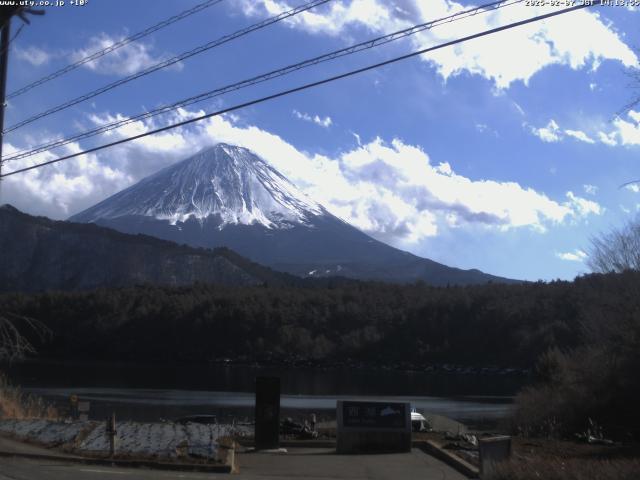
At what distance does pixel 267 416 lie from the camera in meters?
17.8

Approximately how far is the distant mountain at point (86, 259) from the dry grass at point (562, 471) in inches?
6297

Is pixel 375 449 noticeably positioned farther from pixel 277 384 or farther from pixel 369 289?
pixel 369 289

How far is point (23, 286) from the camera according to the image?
16788 centimetres

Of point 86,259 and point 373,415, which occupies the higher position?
point 86,259

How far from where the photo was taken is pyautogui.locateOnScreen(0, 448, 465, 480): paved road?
12969mm

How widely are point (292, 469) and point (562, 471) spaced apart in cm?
632

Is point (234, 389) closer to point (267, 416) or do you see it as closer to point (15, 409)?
point (15, 409)

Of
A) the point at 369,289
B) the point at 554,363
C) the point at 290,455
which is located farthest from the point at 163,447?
the point at 369,289

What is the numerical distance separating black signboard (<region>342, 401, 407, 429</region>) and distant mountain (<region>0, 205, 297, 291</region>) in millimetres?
152560

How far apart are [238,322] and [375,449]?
351 ft

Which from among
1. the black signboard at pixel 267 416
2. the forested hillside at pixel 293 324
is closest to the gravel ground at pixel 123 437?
the black signboard at pixel 267 416

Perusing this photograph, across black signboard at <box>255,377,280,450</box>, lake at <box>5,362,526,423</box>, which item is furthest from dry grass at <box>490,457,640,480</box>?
lake at <box>5,362,526,423</box>

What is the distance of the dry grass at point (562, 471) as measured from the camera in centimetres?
940

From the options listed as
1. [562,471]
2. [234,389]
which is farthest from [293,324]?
[562,471]
